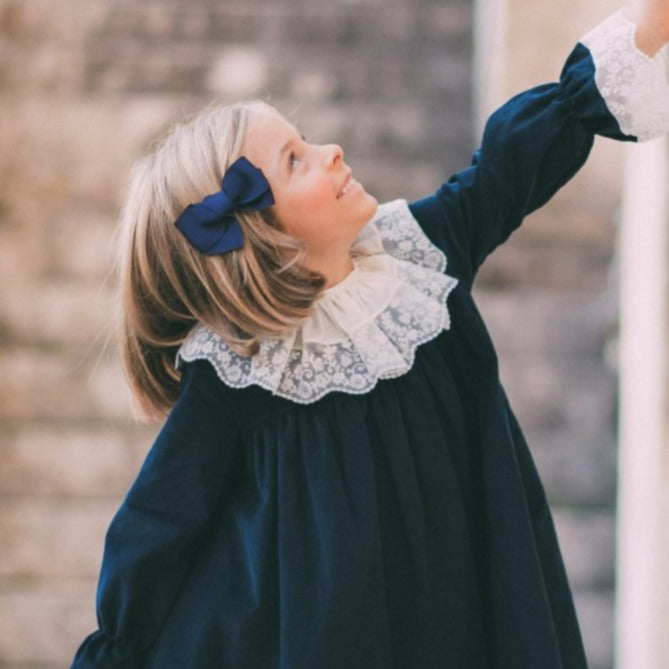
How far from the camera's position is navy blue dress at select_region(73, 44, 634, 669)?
3.26 ft

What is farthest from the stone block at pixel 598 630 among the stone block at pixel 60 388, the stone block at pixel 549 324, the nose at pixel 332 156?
the nose at pixel 332 156

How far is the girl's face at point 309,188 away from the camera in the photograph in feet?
3.33

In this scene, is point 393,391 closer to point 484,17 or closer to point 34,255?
point 34,255

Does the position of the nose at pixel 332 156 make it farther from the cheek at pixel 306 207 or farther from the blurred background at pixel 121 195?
the blurred background at pixel 121 195

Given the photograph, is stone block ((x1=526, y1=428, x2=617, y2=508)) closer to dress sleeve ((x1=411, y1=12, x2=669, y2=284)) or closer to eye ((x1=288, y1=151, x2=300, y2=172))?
dress sleeve ((x1=411, y1=12, x2=669, y2=284))

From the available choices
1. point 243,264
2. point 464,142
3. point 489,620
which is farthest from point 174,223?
point 464,142

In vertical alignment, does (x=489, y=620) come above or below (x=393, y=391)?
below

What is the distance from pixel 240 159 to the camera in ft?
3.33

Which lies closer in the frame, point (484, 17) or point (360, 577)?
point (360, 577)

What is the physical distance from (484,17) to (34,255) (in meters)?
1.37

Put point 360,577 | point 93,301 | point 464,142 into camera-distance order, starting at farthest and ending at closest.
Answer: point 464,142
point 93,301
point 360,577

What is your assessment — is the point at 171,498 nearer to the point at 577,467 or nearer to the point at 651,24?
the point at 651,24

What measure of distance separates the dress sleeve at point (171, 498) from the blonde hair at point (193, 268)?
7 cm

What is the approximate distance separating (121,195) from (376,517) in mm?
1788
